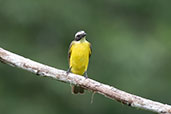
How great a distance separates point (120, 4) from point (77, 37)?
7861 millimetres

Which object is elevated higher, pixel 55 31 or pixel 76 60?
pixel 55 31

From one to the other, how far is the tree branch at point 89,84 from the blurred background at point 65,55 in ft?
20.4

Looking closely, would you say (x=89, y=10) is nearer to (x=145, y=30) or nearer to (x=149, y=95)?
(x=145, y=30)

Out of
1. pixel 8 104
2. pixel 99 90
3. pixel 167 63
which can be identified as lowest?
pixel 99 90

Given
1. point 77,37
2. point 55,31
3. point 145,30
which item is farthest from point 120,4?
point 77,37

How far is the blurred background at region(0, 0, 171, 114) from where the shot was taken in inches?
653

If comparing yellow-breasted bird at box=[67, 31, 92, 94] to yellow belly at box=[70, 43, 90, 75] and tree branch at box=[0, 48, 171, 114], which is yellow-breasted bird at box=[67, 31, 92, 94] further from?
tree branch at box=[0, 48, 171, 114]

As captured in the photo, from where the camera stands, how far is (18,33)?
17750mm

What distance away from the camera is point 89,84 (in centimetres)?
994

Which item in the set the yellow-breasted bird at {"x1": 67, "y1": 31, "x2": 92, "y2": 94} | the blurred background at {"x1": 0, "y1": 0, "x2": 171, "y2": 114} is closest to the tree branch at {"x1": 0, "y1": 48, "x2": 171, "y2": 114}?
the yellow-breasted bird at {"x1": 67, "y1": 31, "x2": 92, "y2": 94}

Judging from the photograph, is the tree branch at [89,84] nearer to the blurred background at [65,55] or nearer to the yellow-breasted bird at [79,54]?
the yellow-breasted bird at [79,54]

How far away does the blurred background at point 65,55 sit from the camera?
16594 mm

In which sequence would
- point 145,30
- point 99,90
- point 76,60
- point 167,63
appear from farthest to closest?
1. point 145,30
2. point 167,63
3. point 76,60
4. point 99,90

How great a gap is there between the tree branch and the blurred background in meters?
6.23
